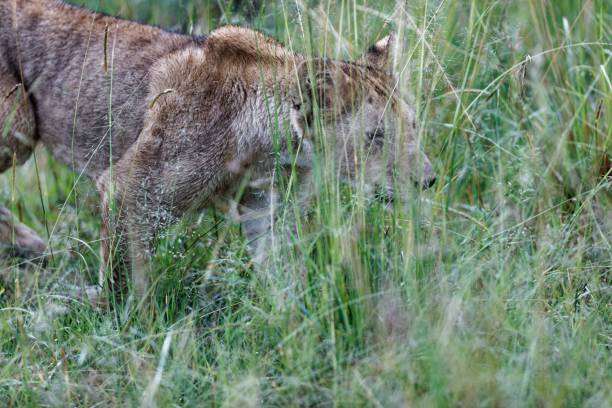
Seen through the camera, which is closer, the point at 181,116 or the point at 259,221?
the point at 181,116

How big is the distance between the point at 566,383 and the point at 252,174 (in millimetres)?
2040

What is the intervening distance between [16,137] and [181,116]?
1115 millimetres

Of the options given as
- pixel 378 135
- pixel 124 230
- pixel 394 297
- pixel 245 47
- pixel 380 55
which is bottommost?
pixel 394 297

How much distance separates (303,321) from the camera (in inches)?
127

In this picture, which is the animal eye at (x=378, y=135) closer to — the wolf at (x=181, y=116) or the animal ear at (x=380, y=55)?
the wolf at (x=181, y=116)

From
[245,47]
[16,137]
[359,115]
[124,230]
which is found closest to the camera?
[359,115]

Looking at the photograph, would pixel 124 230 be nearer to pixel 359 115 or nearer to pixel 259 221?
pixel 259 221

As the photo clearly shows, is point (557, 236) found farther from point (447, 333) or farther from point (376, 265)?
point (447, 333)

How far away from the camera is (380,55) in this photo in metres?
4.48

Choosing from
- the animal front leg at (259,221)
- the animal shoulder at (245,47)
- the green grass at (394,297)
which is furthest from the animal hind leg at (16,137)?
the animal front leg at (259,221)

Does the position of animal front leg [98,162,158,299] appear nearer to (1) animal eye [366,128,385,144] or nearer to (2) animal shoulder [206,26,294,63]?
(2) animal shoulder [206,26,294,63]

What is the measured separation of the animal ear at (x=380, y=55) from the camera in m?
4.36

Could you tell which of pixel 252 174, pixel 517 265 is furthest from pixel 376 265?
pixel 252 174

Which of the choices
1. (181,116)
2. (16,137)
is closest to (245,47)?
(181,116)
